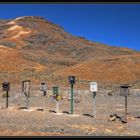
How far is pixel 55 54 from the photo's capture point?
109m

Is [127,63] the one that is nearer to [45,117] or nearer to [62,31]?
[45,117]

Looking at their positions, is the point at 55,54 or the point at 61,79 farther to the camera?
the point at 55,54

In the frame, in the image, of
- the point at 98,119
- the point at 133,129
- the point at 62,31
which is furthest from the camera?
the point at 62,31

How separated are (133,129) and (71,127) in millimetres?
2525

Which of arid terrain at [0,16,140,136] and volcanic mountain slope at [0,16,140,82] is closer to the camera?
arid terrain at [0,16,140,136]

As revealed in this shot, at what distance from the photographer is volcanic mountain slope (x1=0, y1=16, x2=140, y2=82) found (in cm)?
6888

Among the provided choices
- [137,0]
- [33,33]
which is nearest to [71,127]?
[137,0]

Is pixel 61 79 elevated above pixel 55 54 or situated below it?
below

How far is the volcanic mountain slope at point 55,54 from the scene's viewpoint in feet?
226

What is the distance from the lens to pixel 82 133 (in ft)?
53.7

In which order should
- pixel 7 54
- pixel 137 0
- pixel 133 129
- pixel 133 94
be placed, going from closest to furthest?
pixel 137 0
pixel 133 129
pixel 133 94
pixel 7 54

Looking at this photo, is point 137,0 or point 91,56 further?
point 91,56

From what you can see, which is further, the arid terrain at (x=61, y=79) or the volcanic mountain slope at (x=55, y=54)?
the volcanic mountain slope at (x=55, y=54)

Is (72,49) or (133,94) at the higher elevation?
(72,49)
